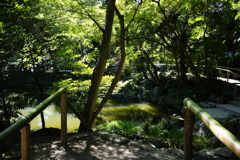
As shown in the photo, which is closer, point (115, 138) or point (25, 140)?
point (25, 140)

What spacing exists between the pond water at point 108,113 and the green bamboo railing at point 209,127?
7830mm

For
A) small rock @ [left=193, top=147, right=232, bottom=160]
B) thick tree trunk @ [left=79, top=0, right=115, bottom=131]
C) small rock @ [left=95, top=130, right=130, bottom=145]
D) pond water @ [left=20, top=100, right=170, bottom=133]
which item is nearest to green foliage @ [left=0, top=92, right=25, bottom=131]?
thick tree trunk @ [left=79, top=0, right=115, bottom=131]

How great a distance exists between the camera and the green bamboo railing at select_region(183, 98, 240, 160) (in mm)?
1356

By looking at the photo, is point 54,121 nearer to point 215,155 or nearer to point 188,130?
point 215,155

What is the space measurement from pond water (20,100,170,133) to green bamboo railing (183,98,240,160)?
7.83m

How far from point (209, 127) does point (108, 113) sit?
10764 millimetres

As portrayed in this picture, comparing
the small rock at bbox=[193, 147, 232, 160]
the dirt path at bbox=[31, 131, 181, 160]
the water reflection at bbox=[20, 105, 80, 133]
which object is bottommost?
the water reflection at bbox=[20, 105, 80, 133]

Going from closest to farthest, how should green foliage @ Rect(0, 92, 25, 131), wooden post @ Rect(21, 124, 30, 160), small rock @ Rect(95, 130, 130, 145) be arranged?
wooden post @ Rect(21, 124, 30, 160), small rock @ Rect(95, 130, 130, 145), green foliage @ Rect(0, 92, 25, 131)

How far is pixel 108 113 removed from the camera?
1231 centimetres

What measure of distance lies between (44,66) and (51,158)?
13.8 feet

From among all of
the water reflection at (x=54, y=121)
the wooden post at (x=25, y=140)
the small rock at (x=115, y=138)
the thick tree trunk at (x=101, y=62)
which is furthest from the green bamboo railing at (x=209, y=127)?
the water reflection at (x=54, y=121)

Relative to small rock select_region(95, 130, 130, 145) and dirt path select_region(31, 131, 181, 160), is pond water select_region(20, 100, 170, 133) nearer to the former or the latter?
small rock select_region(95, 130, 130, 145)

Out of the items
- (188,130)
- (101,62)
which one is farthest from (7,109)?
(188,130)

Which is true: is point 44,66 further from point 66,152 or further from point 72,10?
point 66,152
